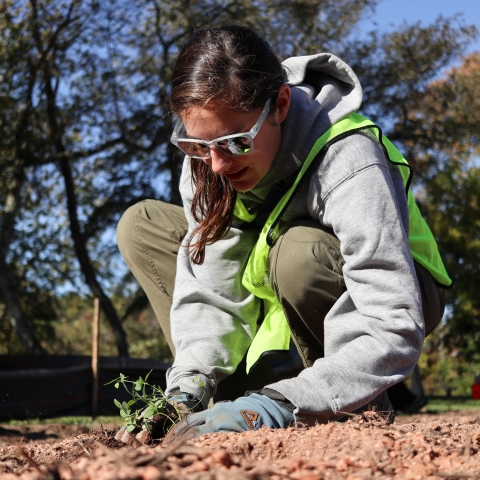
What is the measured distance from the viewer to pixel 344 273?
6.72 ft

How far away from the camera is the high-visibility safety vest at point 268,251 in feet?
7.47

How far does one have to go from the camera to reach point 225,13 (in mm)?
12211

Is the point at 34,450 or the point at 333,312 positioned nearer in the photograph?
the point at 34,450

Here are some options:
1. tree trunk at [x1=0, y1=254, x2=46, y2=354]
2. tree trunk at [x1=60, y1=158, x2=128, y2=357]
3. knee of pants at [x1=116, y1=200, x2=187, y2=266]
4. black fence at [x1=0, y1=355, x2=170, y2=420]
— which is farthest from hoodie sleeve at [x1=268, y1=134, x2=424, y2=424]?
tree trunk at [x1=60, y1=158, x2=128, y2=357]

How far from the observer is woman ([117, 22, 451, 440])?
1.86m

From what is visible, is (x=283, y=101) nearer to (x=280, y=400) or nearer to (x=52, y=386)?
(x=280, y=400)

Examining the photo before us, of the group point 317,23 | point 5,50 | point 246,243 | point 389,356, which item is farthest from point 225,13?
point 389,356

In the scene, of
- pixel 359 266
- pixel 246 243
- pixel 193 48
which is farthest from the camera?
pixel 246 243

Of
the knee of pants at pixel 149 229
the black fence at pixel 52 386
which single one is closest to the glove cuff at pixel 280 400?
the knee of pants at pixel 149 229

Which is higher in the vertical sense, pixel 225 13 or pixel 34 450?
pixel 225 13

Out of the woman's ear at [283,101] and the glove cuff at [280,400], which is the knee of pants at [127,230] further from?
the glove cuff at [280,400]

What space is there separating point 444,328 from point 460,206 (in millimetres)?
2753

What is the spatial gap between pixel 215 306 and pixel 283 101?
81 centimetres

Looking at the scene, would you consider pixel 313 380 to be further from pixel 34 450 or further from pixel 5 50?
pixel 5 50
